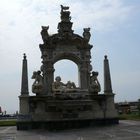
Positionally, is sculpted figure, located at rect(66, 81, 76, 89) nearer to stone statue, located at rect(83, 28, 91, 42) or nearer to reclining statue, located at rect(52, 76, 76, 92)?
reclining statue, located at rect(52, 76, 76, 92)

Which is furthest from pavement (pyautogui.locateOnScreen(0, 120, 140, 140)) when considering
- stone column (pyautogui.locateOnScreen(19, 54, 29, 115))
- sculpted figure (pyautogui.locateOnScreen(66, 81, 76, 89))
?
sculpted figure (pyautogui.locateOnScreen(66, 81, 76, 89))

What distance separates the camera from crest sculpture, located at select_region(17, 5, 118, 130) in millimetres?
32250

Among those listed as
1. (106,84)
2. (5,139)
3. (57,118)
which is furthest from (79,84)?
(5,139)

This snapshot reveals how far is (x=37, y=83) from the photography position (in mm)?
Result: 34094

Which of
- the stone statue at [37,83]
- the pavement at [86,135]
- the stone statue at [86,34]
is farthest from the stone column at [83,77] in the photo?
the pavement at [86,135]

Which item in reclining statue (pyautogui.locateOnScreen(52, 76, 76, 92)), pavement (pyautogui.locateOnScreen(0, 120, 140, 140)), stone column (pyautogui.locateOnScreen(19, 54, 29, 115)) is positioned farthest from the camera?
reclining statue (pyautogui.locateOnScreen(52, 76, 76, 92))

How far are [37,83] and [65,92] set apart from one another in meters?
2.60

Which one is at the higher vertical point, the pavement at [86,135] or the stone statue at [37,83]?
the stone statue at [37,83]

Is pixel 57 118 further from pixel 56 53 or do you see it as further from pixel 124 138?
pixel 124 138

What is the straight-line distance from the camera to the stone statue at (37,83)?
33.7 meters

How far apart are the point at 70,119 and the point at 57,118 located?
1128 millimetres

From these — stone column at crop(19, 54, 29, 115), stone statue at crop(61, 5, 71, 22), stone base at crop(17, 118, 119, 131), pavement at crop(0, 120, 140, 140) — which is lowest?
pavement at crop(0, 120, 140, 140)

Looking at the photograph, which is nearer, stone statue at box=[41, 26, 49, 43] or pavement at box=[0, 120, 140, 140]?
pavement at box=[0, 120, 140, 140]

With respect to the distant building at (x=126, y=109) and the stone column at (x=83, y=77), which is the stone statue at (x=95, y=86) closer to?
the stone column at (x=83, y=77)
